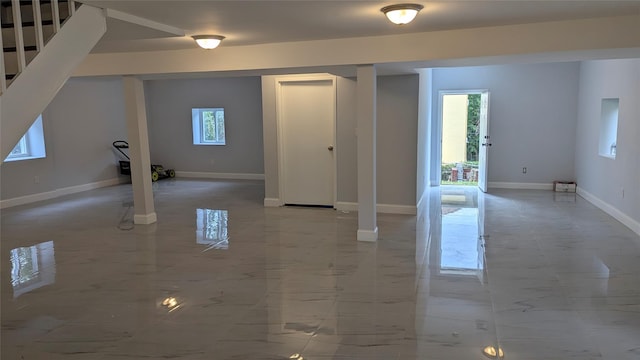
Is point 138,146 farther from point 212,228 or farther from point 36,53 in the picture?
point 36,53

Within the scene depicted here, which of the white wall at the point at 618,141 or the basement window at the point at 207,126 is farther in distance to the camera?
the basement window at the point at 207,126

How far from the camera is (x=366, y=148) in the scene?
5207 millimetres

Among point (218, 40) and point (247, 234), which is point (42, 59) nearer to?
point (218, 40)

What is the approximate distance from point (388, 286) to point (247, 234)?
2.32 metres

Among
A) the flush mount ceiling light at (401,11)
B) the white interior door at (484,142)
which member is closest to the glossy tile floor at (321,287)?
the white interior door at (484,142)

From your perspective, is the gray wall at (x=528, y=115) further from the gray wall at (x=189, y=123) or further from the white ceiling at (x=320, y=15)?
the white ceiling at (x=320, y=15)

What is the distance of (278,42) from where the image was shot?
17.0 ft

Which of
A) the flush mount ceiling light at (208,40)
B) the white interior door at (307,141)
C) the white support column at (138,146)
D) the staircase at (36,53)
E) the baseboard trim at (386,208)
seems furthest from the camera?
Answer: the white interior door at (307,141)

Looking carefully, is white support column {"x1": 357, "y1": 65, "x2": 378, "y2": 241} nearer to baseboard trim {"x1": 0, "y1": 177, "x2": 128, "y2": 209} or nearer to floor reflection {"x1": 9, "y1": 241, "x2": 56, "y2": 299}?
floor reflection {"x1": 9, "y1": 241, "x2": 56, "y2": 299}

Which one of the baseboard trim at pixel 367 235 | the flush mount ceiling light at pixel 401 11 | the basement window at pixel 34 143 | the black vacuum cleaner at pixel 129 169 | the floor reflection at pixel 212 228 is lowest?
the floor reflection at pixel 212 228

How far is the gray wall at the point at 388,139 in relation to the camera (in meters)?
6.57

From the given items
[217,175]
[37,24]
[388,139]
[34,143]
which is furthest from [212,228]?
[217,175]

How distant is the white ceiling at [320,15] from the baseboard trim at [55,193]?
15.0 ft

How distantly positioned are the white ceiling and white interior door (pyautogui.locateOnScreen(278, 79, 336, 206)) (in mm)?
2362
